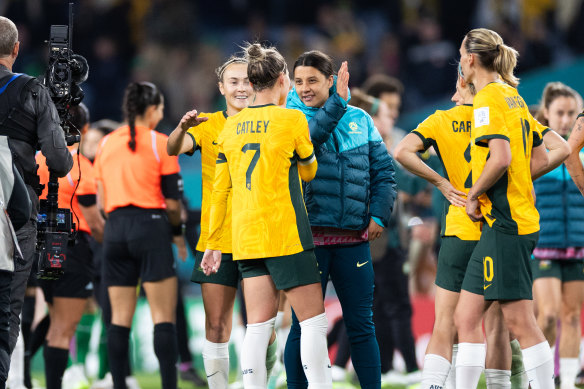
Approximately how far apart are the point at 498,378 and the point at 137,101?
3406 mm

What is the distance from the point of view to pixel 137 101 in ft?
22.7

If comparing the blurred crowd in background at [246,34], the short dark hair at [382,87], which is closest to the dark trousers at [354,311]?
the short dark hair at [382,87]

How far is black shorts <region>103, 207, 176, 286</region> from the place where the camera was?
6676 millimetres

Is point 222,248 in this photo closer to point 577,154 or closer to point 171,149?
point 171,149

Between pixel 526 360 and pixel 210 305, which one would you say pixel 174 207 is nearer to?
pixel 210 305

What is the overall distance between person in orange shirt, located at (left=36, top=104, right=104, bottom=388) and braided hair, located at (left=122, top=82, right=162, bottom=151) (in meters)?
0.46

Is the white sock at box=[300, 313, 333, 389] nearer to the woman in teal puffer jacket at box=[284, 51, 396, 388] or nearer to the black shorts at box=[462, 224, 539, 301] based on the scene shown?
the woman in teal puffer jacket at box=[284, 51, 396, 388]

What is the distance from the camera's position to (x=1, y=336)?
4938mm

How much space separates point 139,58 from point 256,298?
38.3 feet

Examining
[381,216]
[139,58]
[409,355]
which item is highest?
[139,58]

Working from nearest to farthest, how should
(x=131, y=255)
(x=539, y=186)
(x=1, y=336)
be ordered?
(x=1, y=336) < (x=131, y=255) < (x=539, y=186)

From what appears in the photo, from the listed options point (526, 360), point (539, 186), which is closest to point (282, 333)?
point (539, 186)

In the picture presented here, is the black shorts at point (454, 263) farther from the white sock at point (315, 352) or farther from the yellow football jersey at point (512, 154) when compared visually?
the white sock at point (315, 352)

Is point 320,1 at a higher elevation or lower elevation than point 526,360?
higher
